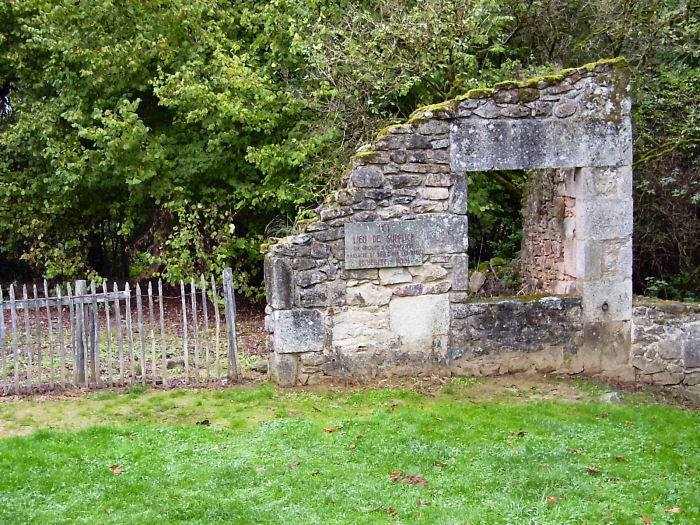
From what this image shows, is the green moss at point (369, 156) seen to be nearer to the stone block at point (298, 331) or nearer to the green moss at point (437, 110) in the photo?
the green moss at point (437, 110)

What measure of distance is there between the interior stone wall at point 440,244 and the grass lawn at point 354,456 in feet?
1.58

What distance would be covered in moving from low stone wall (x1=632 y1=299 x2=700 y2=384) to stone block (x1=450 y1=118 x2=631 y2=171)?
180 centimetres

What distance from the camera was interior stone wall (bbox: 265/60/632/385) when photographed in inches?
322

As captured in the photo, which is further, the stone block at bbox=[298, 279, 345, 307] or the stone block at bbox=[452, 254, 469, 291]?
the stone block at bbox=[452, 254, 469, 291]

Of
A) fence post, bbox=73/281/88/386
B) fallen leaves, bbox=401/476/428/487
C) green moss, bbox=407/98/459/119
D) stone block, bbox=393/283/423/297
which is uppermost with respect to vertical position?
green moss, bbox=407/98/459/119

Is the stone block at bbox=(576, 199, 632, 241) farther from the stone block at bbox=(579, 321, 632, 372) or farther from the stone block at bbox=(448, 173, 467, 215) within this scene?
the stone block at bbox=(448, 173, 467, 215)

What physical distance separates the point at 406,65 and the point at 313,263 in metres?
3.89

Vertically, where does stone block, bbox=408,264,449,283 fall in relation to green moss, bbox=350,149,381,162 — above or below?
below

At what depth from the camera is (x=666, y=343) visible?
8750mm

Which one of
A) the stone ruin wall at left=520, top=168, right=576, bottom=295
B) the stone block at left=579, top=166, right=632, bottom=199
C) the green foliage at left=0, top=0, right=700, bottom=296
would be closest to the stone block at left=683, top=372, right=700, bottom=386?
the stone ruin wall at left=520, top=168, right=576, bottom=295

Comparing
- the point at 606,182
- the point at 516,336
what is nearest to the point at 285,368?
the point at 516,336

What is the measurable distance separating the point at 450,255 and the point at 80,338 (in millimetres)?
4132

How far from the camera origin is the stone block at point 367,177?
816 centimetres

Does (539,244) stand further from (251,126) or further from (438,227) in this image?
(251,126)
